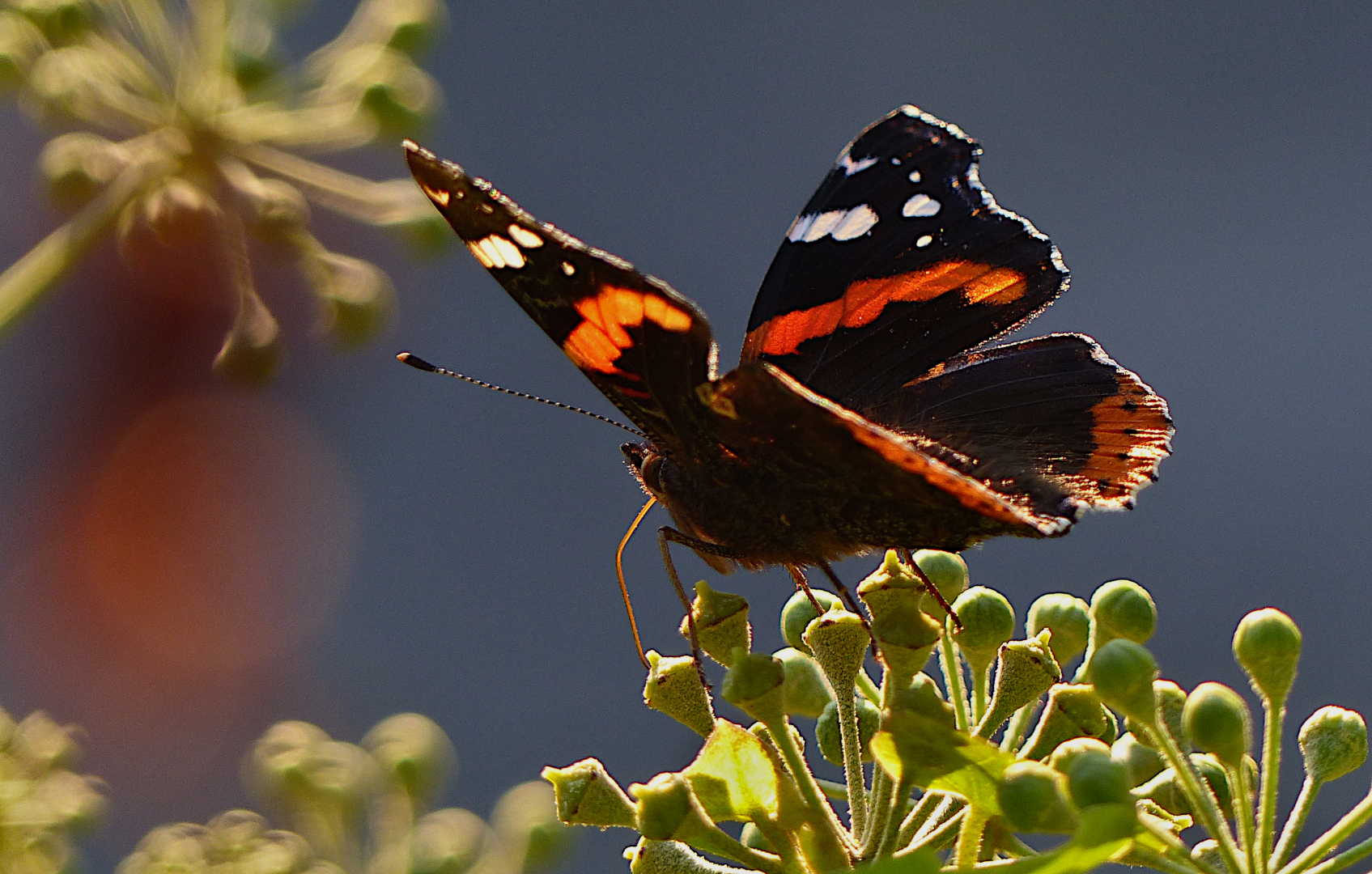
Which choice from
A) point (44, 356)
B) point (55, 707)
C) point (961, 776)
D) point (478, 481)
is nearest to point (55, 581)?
point (55, 707)

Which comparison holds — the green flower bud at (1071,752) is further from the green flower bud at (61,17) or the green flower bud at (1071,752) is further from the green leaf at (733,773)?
the green flower bud at (61,17)

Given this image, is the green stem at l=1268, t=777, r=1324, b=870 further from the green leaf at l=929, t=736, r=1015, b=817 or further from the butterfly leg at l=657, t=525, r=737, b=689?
the butterfly leg at l=657, t=525, r=737, b=689

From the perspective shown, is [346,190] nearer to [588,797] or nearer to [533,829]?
[533,829]

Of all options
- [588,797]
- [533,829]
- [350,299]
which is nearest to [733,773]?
[588,797]

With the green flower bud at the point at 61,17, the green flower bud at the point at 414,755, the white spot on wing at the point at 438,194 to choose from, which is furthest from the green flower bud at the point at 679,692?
the green flower bud at the point at 61,17

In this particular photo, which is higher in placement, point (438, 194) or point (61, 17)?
point (61, 17)

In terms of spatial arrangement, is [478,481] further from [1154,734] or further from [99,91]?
[1154,734]

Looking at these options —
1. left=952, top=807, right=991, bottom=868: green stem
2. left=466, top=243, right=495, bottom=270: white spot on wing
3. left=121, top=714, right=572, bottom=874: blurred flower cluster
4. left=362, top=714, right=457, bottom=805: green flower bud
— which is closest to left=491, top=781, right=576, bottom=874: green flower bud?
left=121, top=714, right=572, bottom=874: blurred flower cluster
